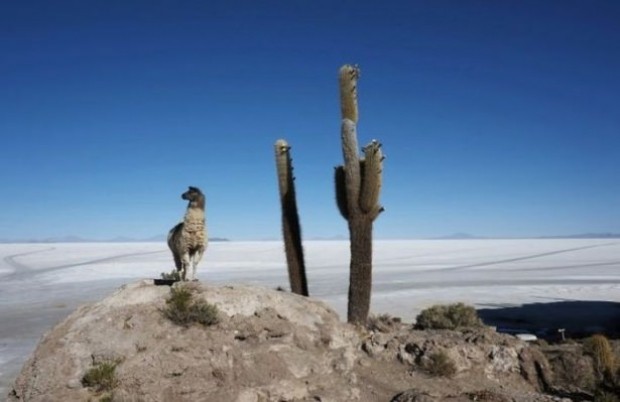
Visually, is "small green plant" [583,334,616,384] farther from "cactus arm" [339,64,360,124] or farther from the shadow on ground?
"cactus arm" [339,64,360,124]

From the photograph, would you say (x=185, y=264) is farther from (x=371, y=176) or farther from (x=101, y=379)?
(x=371, y=176)

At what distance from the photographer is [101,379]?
25.2 ft

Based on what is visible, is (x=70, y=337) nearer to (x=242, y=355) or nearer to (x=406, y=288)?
(x=242, y=355)

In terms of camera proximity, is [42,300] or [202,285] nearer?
[202,285]

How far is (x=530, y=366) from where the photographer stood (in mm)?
9664

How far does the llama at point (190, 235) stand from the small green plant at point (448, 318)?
563 centimetres

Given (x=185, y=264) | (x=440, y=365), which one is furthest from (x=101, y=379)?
(x=440, y=365)

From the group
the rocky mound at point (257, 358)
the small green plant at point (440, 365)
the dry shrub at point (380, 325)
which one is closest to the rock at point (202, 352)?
the rocky mound at point (257, 358)

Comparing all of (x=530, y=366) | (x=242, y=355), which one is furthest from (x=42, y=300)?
(x=530, y=366)

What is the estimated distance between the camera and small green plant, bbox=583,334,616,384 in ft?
30.6

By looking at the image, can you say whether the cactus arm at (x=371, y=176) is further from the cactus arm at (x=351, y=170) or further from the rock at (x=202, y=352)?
the rock at (x=202, y=352)

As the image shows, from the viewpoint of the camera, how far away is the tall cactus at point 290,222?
12.8m

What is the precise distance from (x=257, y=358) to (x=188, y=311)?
133 centimetres

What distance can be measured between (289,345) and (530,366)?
14.2 ft
